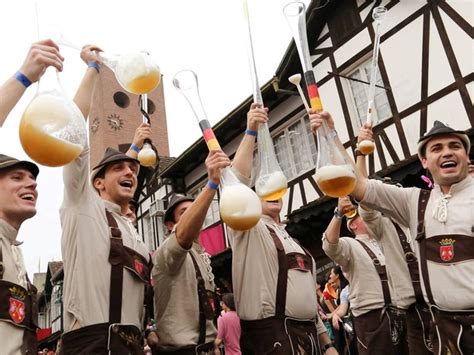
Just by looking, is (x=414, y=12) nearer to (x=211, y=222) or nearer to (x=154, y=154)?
(x=154, y=154)

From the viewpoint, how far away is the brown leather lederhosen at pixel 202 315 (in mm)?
3102

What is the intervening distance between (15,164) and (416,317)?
3.23 metres

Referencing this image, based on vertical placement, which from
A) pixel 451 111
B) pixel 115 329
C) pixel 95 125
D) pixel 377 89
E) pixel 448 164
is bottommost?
pixel 115 329

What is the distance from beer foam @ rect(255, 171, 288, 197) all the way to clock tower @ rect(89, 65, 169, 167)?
64.9 ft

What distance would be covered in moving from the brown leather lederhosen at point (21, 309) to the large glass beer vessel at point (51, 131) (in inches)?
28.6

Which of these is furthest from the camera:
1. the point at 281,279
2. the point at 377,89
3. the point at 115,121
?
the point at 115,121

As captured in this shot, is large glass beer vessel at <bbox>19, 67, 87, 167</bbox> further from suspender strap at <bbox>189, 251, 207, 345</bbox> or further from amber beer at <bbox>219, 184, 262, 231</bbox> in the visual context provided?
suspender strap at <bbox>189, 251, 207, 345</bbox>

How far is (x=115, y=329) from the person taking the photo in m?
2.59

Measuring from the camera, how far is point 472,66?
7957 mm

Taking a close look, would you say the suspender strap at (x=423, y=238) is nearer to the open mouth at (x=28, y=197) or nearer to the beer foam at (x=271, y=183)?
the beer foam at (x=271, y=183)

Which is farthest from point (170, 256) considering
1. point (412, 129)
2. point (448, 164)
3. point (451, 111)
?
point (412, 129)

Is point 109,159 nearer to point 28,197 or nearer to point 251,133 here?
point 28,197

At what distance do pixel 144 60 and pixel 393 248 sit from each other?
103 inches

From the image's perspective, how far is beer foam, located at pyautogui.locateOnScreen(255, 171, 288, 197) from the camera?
287 centimetres
